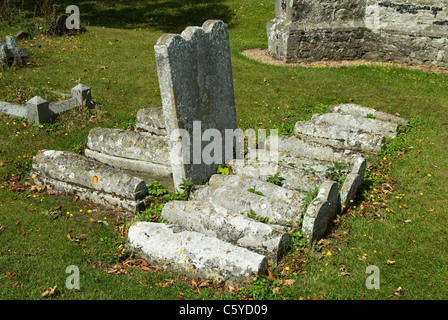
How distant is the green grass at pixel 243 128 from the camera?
6.62 metres

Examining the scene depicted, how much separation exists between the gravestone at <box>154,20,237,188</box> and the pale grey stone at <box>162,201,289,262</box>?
1.02m

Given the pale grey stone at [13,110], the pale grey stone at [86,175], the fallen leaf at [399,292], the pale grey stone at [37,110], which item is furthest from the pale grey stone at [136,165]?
the fallen leaf at [399,292]

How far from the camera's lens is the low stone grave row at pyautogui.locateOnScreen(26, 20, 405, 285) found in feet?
22.9

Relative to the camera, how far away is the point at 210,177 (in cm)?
916

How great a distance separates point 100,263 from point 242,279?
2278 mm

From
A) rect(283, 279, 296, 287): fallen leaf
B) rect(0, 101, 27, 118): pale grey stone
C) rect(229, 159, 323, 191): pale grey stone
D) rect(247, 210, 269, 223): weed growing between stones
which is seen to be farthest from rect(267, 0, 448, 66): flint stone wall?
rect(283, 279, 296, 287): fallen leaf

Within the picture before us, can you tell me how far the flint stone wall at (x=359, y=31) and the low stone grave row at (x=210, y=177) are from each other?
6850 millimetres

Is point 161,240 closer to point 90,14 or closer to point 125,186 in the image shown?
point 125,186

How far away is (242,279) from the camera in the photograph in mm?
6508

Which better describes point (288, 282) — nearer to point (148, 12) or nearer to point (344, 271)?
point (344, 271)

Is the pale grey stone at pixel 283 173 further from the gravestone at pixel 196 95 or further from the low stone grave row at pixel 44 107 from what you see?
the low stone grave row at pixel 44 107

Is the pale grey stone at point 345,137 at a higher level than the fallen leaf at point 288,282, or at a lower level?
higher

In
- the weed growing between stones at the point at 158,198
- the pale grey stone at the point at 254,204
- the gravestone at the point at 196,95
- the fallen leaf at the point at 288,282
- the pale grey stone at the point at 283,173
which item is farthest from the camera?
the pale grey stone at the point at 283,173

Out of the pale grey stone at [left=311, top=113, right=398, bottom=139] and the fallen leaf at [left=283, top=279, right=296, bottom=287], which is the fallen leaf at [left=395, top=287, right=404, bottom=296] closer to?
the fallen leaf at [left=283, top=279, right=296, bottom=287]
